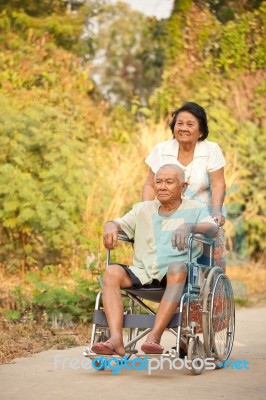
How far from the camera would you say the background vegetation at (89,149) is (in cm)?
1122

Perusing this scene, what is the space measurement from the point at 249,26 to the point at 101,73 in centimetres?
2101

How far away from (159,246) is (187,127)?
931 mm

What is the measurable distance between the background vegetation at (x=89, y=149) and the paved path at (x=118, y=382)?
77.0 inches

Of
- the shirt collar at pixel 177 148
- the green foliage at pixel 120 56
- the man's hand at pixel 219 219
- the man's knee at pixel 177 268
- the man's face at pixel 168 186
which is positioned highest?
the green foliage at pixel 120 56

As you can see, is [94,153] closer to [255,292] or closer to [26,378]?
[255,292]

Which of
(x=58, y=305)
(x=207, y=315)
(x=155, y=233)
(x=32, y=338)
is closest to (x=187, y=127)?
(x=155, y=233)

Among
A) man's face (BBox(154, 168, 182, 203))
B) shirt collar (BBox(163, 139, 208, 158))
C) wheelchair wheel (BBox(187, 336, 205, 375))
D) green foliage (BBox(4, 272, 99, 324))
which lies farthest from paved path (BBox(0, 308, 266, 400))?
green foliage (BBox(4, 272, 99, 324))

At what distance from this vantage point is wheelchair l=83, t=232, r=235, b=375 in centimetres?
573

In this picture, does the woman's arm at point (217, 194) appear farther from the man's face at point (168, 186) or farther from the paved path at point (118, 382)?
the paved path at point (118, 382)

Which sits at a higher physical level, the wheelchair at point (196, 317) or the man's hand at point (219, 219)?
the man's hand at point (219, 219)

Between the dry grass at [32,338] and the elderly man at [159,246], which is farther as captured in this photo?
the dry grass at [32,338]

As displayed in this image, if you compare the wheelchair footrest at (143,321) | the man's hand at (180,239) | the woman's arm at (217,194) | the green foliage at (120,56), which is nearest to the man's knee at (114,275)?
the wheelchair footrest at (143,321)

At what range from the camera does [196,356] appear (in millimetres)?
5828

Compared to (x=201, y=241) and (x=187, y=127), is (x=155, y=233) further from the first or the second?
(x=187, y=127)
